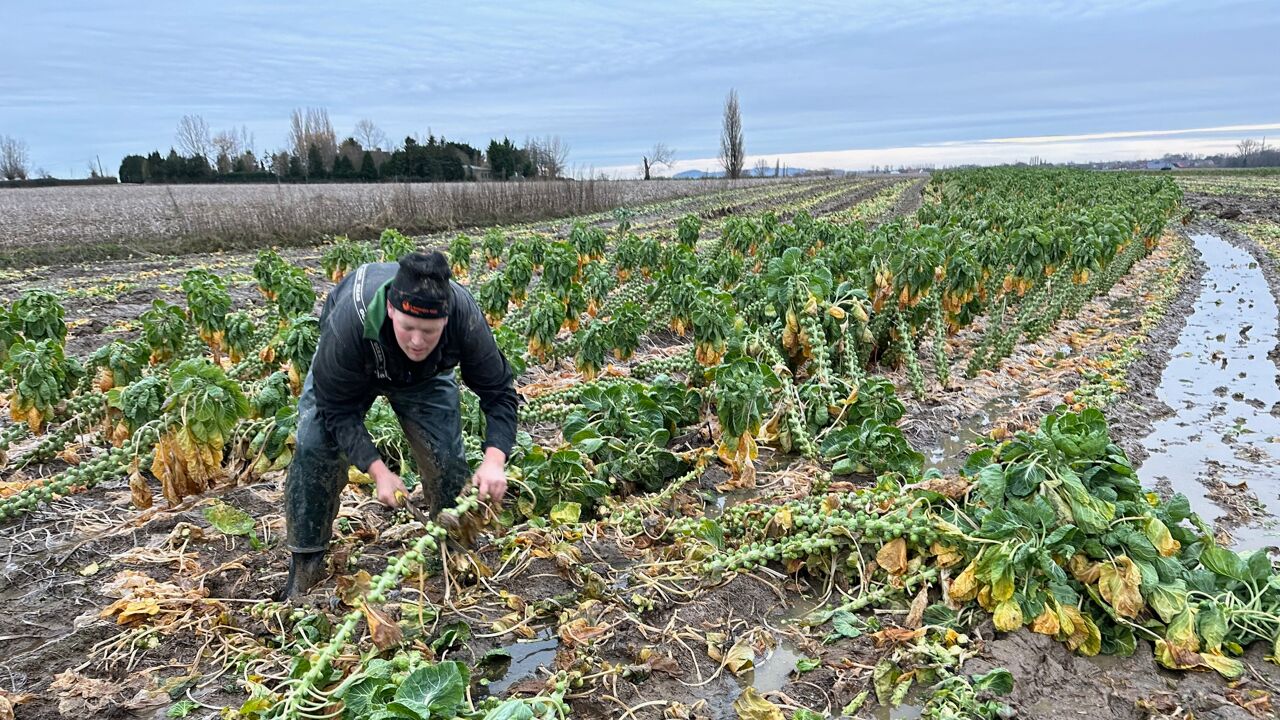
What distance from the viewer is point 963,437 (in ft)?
17.9

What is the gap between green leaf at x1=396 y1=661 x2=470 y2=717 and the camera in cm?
230

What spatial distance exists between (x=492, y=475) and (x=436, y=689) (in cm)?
75

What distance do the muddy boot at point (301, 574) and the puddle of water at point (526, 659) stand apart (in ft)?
2.86

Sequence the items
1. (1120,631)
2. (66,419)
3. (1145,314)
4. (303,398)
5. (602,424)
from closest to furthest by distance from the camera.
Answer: (1120,631)
(303,398)
(602,424)
(66,419)
(1145,314)

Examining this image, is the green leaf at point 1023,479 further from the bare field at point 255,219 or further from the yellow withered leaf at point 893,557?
the bare field at point 255,219

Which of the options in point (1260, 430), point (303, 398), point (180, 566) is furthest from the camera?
point (1260, 430)

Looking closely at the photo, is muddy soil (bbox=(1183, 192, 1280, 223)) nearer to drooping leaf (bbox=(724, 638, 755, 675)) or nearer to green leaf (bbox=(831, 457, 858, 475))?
green leaf (bbox=(831, 457, 858, 475))

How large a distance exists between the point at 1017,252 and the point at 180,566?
668 centimetres

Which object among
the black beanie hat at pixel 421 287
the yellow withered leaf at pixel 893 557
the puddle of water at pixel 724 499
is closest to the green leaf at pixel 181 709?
the black beanie hat at pixel 421 287

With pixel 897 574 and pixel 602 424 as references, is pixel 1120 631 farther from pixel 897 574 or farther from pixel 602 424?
pixel 602 424

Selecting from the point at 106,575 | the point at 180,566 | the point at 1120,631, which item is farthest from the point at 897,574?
the point at 106,575

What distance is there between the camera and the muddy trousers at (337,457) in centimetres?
315

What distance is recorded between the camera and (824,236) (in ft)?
34.3

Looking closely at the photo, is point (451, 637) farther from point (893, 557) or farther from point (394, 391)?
point (893, 557)
